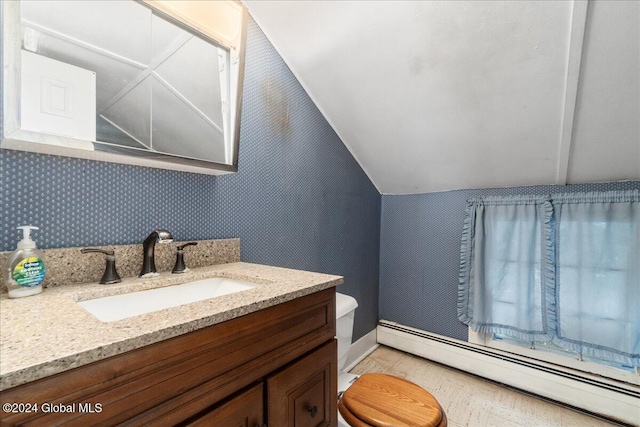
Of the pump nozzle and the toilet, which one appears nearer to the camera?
the pump nozzle

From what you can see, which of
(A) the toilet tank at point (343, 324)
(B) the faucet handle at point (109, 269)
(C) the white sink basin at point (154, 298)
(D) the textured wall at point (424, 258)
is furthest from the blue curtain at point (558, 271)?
(B) the faucet handle at point (109, 269)

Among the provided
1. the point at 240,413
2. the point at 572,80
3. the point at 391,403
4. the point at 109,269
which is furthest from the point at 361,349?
the point at 572,80

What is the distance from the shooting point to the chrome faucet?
1.00m

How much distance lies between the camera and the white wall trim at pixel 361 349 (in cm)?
226

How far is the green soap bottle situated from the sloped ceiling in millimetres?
1397

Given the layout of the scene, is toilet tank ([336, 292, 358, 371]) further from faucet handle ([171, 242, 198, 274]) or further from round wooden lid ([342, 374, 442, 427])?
faucet handle ([171, 242, 198, 274])

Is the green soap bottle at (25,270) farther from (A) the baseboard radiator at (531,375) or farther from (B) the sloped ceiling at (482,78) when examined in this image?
(A) the baseboard radiator at (531,375)

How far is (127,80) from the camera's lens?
100cm

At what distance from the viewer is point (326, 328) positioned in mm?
966

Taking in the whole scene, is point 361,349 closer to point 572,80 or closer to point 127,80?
point 572,80

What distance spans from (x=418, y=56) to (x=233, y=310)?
4.97ft

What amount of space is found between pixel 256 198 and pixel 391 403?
3.62 feet

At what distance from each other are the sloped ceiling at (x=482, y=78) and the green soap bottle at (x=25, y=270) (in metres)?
1.40

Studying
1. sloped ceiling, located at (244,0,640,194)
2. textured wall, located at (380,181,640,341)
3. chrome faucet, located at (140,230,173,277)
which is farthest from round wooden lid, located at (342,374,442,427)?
sloped ceiling, located at (244,0,640,194)
